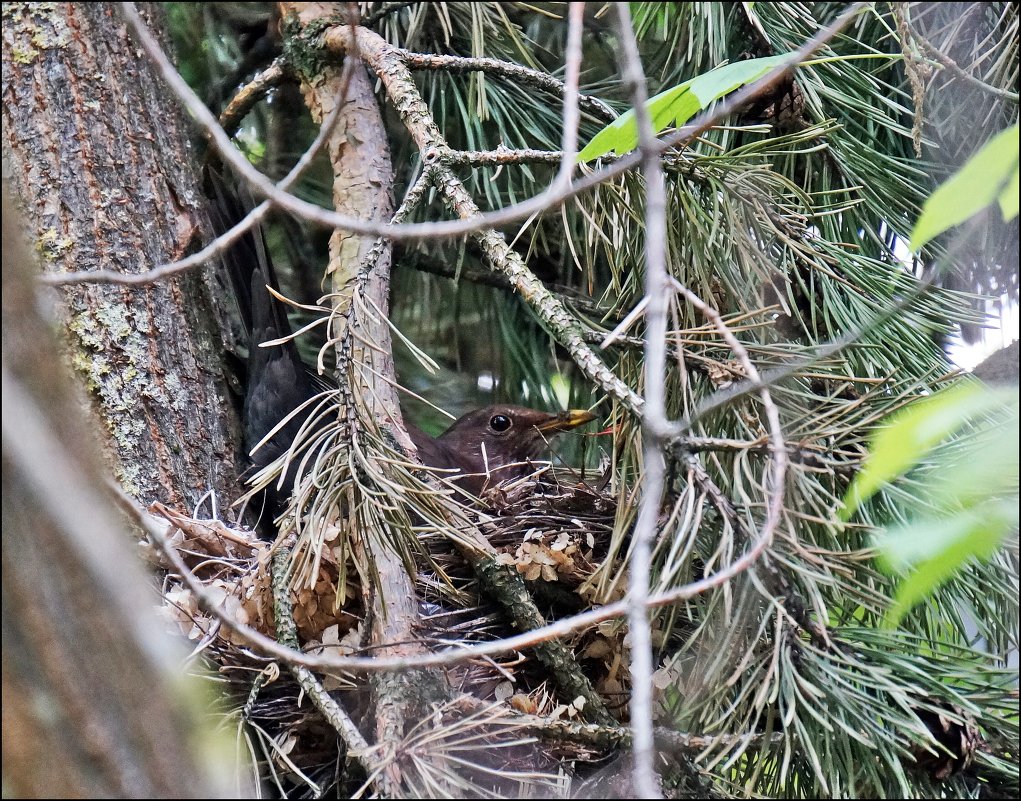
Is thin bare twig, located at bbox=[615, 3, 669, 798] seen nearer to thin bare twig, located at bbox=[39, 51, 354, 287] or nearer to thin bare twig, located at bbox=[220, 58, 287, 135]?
thin bare twig, located at bbox=[39, 51, 354, 287]

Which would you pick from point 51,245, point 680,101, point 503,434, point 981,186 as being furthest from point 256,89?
point 981,186

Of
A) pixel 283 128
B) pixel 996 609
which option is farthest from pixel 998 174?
pixel 283 128

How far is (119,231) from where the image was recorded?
8.07ft

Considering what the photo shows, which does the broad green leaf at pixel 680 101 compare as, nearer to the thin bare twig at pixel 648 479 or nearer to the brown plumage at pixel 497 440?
the thin bare twig at pixel 648 479

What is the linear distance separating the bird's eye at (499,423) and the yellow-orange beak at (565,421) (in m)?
0.14

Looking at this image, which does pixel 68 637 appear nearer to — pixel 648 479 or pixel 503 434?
pixel 648 479

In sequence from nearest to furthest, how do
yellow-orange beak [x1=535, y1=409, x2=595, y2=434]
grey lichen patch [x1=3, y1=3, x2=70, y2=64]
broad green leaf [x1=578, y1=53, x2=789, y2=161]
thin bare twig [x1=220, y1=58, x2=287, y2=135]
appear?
1. broad green leaf [x1=578, y1=53, x2=789, y2=161]
2. grey lichen patch [x1=3, y1=3, x2=70, y2=64]
3. thin bare twig [x1=220, y1=58, x2=287, y2=135]
4. yellow-orange beak [x1=535, y1=409, x2=595, y2=434]

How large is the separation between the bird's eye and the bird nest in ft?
2.82

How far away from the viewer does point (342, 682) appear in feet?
5.81

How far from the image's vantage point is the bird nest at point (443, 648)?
1.67 meters

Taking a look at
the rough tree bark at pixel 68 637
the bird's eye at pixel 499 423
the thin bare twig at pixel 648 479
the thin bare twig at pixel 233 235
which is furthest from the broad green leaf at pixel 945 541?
the bird's eye at pixel 499 423

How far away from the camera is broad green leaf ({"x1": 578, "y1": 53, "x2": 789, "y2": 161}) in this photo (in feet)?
5.32

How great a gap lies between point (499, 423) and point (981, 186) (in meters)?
2.31

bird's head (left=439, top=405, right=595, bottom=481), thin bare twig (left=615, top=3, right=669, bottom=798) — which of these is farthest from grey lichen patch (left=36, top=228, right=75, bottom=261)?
thin bare twig (left=615, top=3, right=669, bottom=798)
